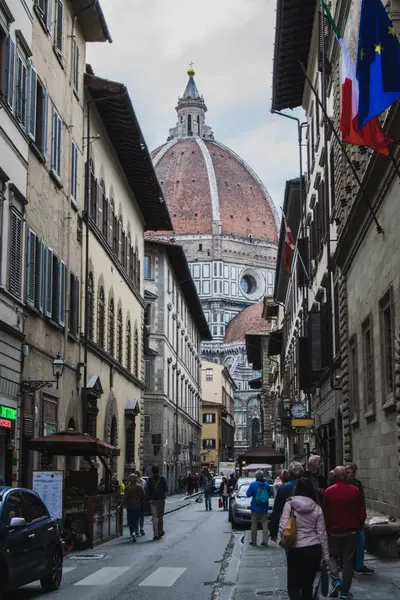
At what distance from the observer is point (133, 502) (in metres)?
24.2

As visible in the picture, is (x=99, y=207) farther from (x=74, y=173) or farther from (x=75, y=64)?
(x=75, y=64)

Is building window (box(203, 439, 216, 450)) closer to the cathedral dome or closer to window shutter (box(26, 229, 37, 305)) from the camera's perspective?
the cathedral dome

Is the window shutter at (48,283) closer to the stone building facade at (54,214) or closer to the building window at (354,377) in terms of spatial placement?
the stone building facade at (54,214)

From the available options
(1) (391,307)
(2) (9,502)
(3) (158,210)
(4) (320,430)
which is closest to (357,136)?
(1) (391,307)

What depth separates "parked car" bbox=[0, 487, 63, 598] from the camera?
11914 mm

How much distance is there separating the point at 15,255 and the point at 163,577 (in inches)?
340

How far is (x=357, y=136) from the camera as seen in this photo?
14344mm

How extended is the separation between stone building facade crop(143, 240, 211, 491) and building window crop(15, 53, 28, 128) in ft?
94.3

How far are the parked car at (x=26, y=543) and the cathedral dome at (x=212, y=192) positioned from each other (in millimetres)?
158607

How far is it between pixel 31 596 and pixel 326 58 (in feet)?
59.6

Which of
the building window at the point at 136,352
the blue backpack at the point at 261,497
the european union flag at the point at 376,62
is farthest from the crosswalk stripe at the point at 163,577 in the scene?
the building window at the point at 136,352

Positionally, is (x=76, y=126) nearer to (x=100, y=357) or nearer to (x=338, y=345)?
(x=100, y=357)

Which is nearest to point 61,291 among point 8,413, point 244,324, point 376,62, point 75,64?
point 8,413

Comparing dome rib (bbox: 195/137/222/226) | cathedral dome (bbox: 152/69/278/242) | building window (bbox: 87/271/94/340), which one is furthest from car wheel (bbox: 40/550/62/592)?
dome rib (bbox: 195/137/222/226)
